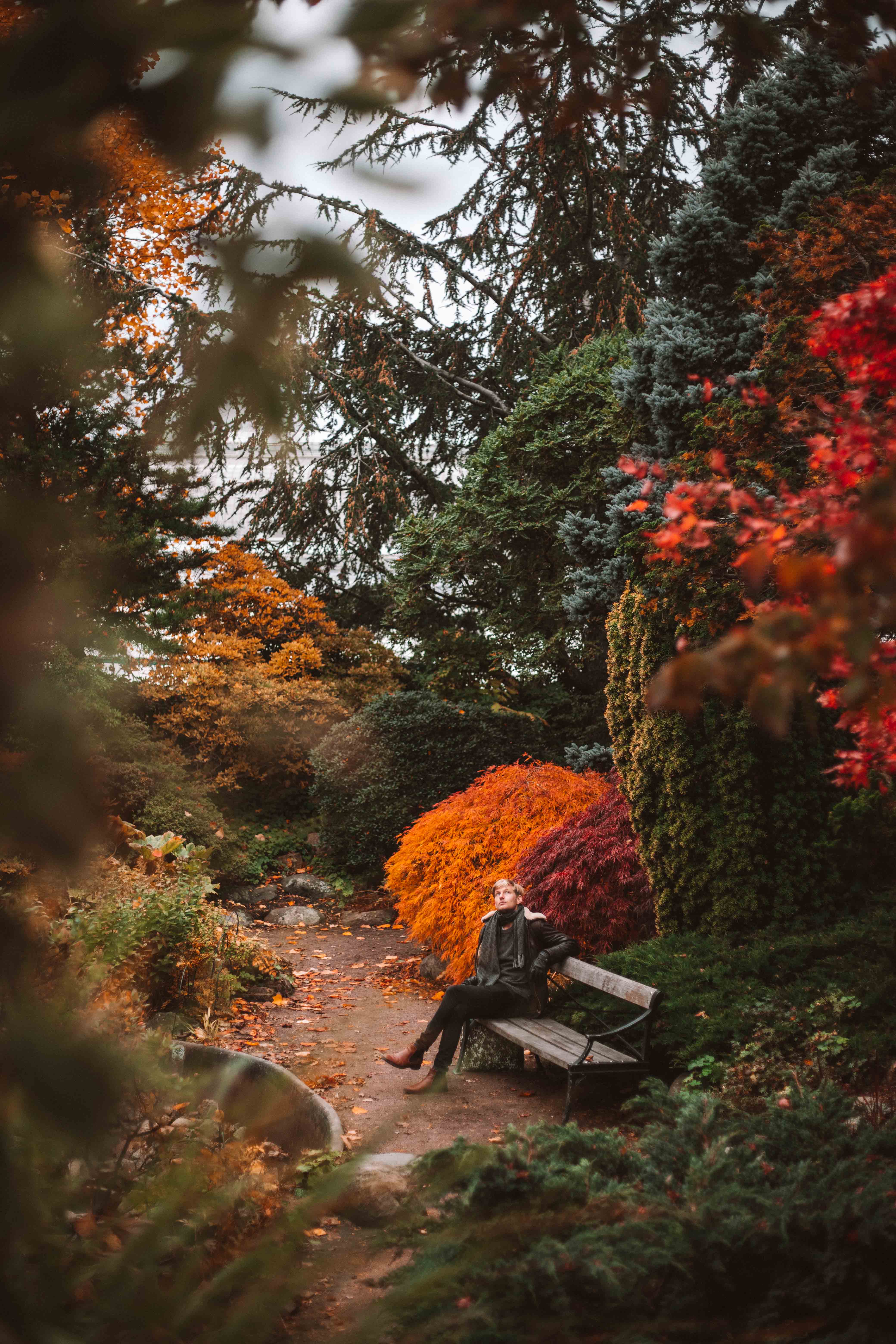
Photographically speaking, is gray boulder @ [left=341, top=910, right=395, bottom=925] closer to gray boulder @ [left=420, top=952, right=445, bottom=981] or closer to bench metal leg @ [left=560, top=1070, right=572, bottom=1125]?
gray boulder @ [left=420, top=952, right=445, bottom=981]

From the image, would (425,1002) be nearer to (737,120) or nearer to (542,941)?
(542,941)

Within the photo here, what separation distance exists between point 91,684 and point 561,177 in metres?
11.5

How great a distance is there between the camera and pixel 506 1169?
2293mm

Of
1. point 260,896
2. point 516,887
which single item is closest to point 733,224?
point 516,887

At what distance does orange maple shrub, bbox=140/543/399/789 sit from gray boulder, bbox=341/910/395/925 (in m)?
2.46

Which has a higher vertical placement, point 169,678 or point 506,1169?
point 169,678

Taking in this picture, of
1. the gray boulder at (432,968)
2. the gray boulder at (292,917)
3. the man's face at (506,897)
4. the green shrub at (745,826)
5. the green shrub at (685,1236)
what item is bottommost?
the gray boulder at (292,917)

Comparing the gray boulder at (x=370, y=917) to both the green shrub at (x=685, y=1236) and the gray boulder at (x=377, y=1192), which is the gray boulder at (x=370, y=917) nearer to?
the gray boulder at (x=377, y=1192)

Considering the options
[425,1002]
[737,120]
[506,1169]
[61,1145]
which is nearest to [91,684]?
[61,1145]

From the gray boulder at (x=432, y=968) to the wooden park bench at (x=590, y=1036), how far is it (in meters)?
2.15

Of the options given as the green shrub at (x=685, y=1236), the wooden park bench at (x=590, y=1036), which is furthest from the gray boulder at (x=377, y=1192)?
the wooden park bench at (x=590, y=1036)

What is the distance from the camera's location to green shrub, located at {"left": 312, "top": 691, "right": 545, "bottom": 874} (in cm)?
1070

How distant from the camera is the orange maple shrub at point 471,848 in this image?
22.7ft

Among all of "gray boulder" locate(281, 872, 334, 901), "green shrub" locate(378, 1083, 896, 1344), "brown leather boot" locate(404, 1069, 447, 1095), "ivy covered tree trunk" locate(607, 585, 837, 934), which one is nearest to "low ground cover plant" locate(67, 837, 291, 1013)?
"brown leather boot" locate(404, 1069, 447, 1095)
